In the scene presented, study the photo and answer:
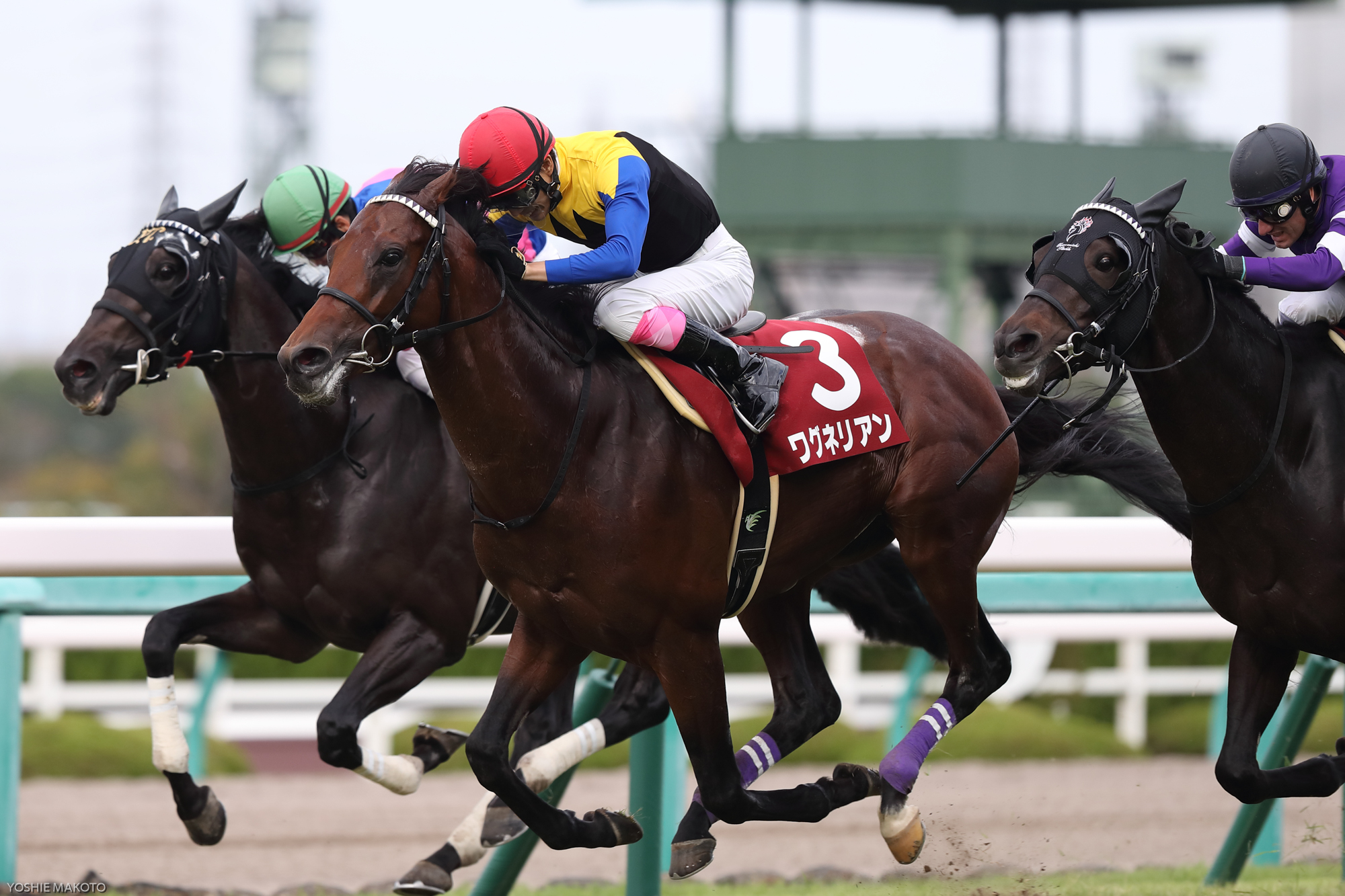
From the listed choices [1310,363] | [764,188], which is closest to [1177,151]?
[764,188]

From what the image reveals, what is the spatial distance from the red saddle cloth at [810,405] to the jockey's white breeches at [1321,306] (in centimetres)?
100

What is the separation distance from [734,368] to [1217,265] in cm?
114

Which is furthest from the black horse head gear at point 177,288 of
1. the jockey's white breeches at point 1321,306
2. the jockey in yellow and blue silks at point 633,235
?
the jockey's white breeches at point 1321,306

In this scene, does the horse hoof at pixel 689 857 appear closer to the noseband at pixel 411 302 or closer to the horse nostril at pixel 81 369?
the noseband at pixel 411 302

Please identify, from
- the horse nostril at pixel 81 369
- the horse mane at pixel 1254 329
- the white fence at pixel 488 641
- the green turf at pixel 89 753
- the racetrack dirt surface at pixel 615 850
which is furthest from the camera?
the green turf at pixel 89 753

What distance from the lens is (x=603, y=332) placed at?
11.8 ft

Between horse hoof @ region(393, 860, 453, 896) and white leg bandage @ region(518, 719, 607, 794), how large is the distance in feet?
1.14

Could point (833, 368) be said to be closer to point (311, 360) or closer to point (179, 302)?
point (311, 360)

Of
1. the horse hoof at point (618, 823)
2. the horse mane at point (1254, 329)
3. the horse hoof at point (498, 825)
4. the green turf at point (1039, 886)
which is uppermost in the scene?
the horse mane at point (1254, 329)

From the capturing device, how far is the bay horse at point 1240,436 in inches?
136

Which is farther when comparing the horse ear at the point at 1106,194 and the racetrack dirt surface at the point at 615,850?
the racetrack dirt surface at the point at 615,850

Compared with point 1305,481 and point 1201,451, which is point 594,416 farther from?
point 1305,481

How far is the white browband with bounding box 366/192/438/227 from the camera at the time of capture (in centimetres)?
317

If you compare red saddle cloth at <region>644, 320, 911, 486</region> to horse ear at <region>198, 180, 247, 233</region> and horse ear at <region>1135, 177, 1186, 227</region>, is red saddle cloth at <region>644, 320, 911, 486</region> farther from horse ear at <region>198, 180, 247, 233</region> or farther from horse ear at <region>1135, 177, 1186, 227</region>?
horse ear at <region>198, 180, 247, 233</region>
